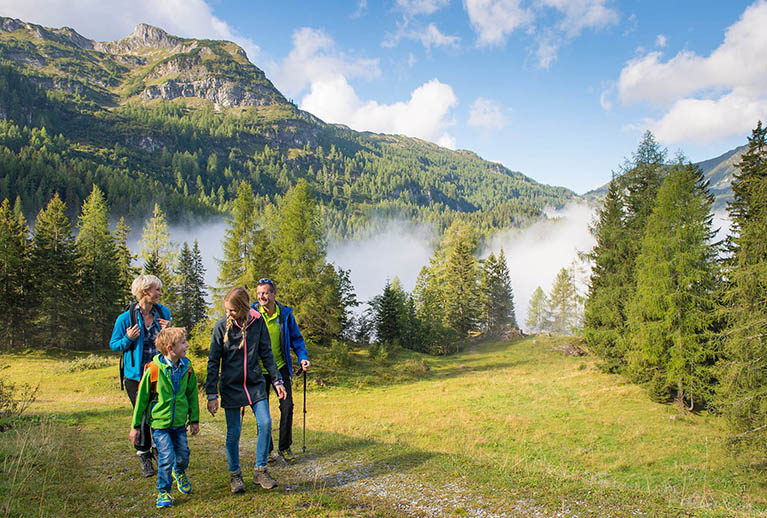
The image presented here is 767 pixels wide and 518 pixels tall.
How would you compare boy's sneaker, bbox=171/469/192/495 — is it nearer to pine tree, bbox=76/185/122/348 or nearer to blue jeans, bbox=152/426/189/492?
blue jeans, bbox=152/426/189/492

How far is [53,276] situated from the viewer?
3384 centimetres

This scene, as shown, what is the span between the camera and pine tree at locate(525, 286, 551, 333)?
307 ft

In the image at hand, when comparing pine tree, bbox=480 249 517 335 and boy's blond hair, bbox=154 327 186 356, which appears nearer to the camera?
boy's blond hair, bbox=154 327 186 356

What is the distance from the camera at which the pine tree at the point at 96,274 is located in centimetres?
3681

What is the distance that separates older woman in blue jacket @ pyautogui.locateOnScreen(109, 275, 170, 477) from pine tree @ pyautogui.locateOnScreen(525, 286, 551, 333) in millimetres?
95458

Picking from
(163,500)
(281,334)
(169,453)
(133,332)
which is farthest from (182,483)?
(281,334)

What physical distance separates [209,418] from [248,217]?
1895 centimetres

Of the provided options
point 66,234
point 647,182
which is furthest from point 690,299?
point 66,234

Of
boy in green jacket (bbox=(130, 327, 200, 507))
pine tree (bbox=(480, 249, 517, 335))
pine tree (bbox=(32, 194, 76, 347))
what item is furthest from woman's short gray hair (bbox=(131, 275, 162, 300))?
pine tree (bbox=(480, 249, 517, 335))

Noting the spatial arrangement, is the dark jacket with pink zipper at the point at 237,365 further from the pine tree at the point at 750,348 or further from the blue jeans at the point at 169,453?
the pine tree at the point at 750,348

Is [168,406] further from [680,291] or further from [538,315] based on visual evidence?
[538,315]

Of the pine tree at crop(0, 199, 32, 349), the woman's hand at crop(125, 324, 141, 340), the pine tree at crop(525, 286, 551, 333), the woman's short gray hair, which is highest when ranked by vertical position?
the pine tree at crop(0, 199, 32, 349)

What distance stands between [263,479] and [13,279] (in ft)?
129

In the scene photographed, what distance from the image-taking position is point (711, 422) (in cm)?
1812
